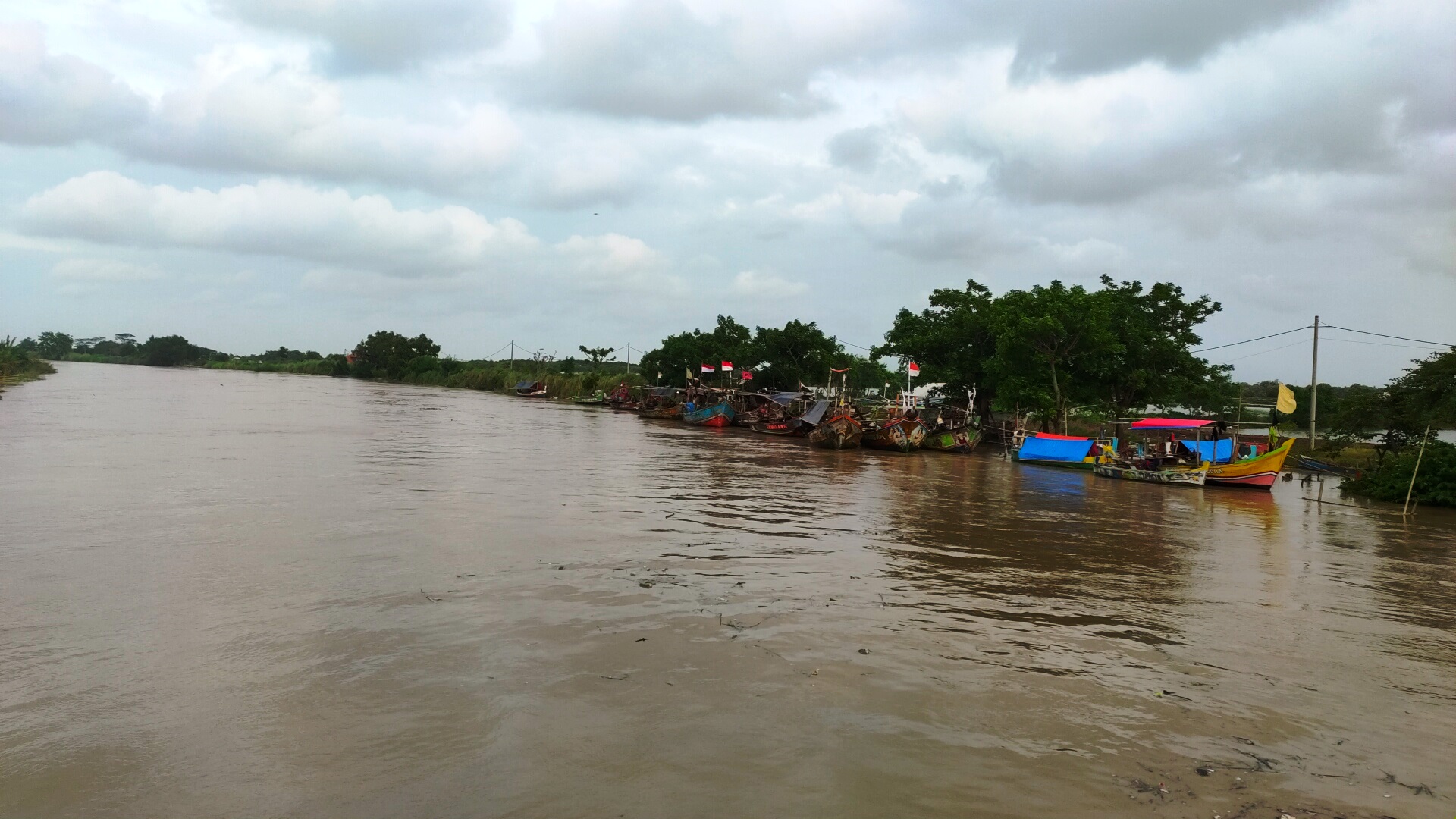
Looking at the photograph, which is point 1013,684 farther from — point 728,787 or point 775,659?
point 728,787

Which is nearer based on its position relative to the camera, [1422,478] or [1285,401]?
[1422,478]

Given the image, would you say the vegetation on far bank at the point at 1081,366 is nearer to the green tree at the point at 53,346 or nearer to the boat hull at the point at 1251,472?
the boat hull at the point at 1251,472

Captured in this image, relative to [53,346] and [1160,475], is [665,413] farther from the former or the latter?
[53,346]

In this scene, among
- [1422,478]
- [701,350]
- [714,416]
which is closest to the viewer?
[1422,478]

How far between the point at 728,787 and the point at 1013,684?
242 centimetres

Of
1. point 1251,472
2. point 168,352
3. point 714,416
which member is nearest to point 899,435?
point 1251,472

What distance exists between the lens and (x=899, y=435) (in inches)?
1193

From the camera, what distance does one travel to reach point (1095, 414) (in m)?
34.2

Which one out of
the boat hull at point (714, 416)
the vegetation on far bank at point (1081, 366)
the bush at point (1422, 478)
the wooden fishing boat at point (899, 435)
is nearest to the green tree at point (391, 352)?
the vegetation on far bank at point (1081, 366)

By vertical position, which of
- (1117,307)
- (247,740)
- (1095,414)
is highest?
(1117,307)

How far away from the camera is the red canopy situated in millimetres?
21125

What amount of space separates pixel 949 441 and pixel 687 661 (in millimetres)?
26584

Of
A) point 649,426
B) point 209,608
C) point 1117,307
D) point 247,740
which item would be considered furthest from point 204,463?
point 1117,307

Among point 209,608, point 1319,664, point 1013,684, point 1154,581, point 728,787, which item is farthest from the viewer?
point 1154,581
